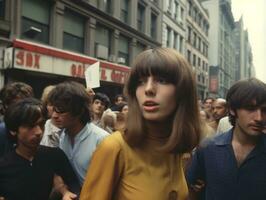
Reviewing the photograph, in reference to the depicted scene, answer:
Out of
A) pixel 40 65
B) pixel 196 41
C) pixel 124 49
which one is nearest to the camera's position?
pixel 40 65

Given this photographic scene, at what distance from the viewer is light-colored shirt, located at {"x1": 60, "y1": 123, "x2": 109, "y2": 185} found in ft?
9.83

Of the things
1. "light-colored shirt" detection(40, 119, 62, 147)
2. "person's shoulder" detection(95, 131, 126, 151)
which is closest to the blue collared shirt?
"person's shoulder" detection(95, 131, 126, 151)

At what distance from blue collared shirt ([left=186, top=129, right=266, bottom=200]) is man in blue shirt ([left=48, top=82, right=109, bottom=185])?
0.82 meters

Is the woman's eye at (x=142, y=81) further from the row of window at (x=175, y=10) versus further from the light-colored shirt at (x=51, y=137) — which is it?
the row of window at (x=175, y=10)

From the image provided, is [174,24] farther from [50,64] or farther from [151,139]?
[151,139]

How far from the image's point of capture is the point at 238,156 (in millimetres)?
2787

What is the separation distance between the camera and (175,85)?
193 cm

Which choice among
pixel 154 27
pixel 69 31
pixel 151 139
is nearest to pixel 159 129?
pixel 151 139

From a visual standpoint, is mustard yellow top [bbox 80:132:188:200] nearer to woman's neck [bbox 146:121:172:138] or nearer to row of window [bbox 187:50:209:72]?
woman's neck [bbox 146:121:172:138]

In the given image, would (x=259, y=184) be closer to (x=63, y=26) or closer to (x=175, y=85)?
(x=175, y=85)

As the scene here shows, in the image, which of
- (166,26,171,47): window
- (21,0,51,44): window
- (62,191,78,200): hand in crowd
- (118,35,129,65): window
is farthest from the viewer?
(166,26,171,47): window

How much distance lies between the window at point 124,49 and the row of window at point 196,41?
18772mm

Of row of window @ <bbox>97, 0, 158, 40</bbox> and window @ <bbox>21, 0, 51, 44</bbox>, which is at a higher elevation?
row of window @ <bbox>97, 0, 158, 40</bbox>

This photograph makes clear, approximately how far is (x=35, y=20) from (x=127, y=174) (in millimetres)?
14065
